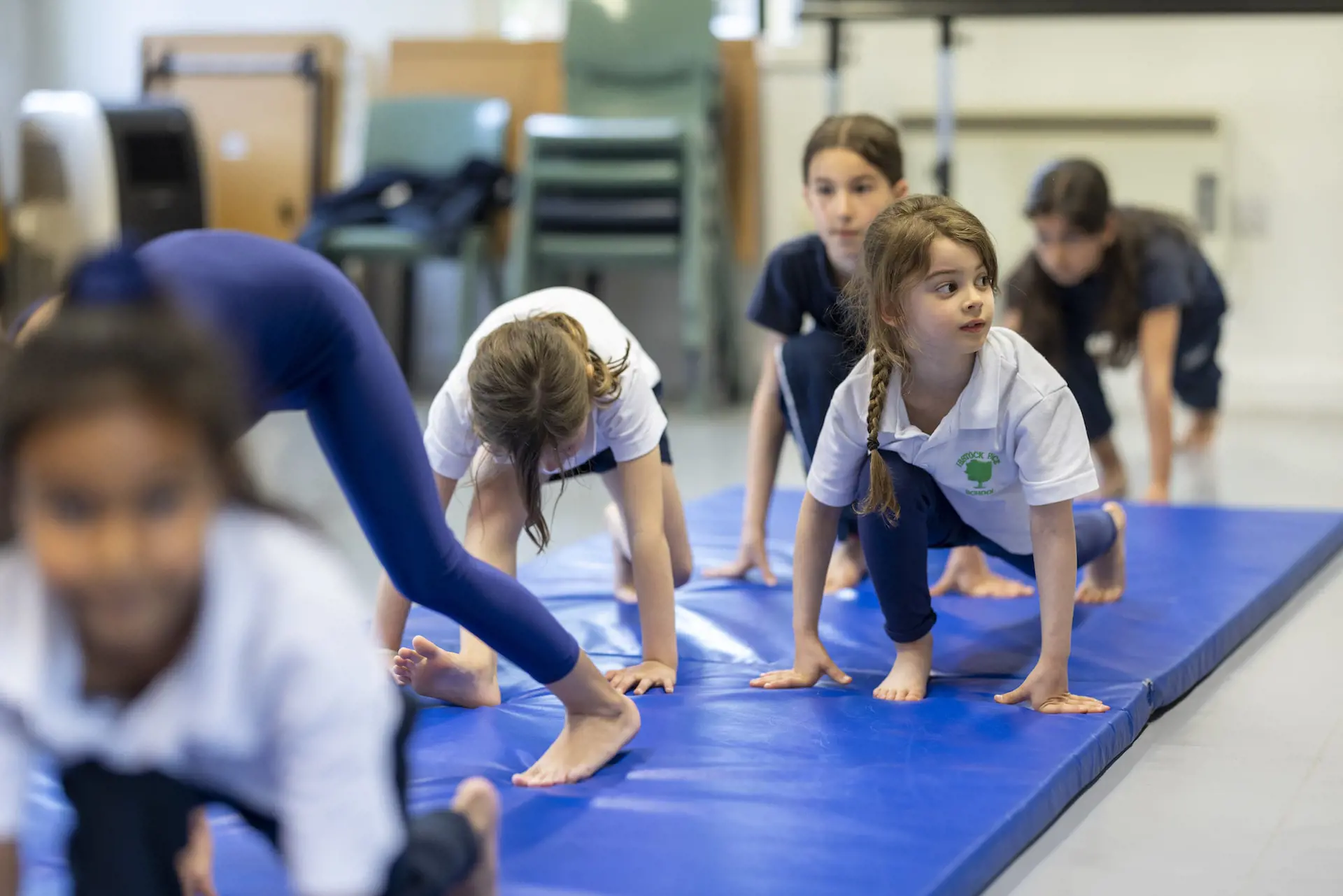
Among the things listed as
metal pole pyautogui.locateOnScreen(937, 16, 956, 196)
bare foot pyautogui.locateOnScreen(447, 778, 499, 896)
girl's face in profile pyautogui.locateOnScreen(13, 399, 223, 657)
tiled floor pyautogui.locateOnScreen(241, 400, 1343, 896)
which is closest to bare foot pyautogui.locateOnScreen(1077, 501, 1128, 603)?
tiled floor pyautogui.locateOnScreen(241, 400, 1343, 896)

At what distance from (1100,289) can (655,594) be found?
5.03ft

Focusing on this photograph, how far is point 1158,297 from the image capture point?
119 inches

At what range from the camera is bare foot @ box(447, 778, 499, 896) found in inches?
42.5

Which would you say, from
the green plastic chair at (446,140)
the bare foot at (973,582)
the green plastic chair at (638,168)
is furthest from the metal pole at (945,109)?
the bare foot at (973,582)

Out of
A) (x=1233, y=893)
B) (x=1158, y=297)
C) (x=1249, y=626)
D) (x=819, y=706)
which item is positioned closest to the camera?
(x=1233, y=893)

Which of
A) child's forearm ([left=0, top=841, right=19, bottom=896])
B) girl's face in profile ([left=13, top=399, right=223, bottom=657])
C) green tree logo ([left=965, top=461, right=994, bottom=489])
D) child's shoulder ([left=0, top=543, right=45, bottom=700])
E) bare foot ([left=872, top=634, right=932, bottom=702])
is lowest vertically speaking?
bare foot ([left=872, top=634, right=932, bottom=702])

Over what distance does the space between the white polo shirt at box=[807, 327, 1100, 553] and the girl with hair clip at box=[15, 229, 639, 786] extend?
46 cm

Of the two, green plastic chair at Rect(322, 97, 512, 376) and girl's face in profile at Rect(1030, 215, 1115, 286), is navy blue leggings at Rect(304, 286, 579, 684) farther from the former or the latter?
green plastic chair at Rect(322, 97, 512, 376)

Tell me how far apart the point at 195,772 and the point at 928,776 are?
792mm

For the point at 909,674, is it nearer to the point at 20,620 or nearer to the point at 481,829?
the point at 481,829

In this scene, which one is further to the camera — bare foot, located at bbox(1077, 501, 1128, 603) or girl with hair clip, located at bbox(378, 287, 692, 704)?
bare foot, located at bbox(1077, 501, 1128, 603)

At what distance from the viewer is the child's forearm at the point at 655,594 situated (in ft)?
6.00

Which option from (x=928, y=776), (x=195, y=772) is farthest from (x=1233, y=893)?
(x=195, y=772)

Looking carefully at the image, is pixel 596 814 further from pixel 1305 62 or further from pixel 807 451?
pixel 1305 62
